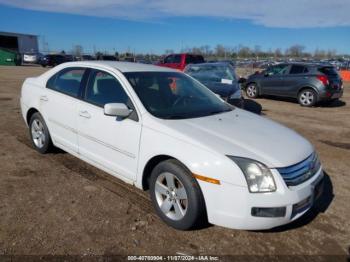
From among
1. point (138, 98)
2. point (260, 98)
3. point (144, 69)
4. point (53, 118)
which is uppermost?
point (144, 69)

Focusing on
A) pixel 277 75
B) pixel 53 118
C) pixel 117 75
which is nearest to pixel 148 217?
pixel 117 75

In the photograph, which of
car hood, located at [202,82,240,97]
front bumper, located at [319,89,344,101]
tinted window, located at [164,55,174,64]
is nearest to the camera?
car hood, located at [202,82,240,97]

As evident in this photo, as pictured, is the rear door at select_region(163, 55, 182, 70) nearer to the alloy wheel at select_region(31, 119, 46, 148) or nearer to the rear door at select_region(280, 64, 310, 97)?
the rear door at select_region(280, 64, 310, 97)

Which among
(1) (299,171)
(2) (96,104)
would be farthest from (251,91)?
(1) (299,171)

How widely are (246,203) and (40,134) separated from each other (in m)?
3.70

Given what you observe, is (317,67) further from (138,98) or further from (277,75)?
(138,98)

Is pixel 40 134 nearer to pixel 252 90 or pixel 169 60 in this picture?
pixel 252 90

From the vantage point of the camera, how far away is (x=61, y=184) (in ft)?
13.9

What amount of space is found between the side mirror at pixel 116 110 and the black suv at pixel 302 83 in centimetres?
985

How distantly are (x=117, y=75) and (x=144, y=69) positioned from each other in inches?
20.2

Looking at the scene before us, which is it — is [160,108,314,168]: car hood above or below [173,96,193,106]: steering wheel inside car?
below

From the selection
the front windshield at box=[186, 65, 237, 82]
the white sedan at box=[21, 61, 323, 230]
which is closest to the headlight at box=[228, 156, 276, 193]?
the white sedan at box=[21, 61, 323, 230]

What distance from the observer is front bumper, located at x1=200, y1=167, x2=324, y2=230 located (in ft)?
9.34

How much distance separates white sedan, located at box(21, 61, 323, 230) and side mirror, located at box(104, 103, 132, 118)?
1 centimetres
